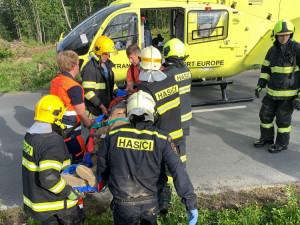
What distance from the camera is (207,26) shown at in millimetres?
6043

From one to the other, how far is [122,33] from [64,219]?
4.53 metres

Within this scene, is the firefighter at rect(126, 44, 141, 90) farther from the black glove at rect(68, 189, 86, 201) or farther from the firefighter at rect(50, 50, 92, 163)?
the black glove at rect(68, 189, 86, 201)

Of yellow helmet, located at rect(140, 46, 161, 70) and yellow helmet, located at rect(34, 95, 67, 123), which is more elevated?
yellow helmet, located at rect(140, 46, 161, 70)

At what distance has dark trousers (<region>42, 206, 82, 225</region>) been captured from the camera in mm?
2393

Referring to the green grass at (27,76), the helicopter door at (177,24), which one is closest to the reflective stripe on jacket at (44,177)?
the helicopter door at (177,24)

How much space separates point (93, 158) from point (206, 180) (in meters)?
1.87

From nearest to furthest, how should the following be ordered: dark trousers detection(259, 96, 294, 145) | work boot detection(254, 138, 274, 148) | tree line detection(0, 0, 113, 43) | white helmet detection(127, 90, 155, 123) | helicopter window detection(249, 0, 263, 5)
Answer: white helmet detection(127, 90, 155, 123) → dark trousers detection(259, 96, 294, 145) → work boot detection(254, 138, 274, 148) → helicopter window detection(249, 0, 263, 5) → tree line detection(0, 0, 113, 43)

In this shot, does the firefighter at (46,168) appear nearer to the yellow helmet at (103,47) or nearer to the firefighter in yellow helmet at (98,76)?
the firefighter in yellow helmet at (98,76)

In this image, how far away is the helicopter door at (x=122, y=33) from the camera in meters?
5.90

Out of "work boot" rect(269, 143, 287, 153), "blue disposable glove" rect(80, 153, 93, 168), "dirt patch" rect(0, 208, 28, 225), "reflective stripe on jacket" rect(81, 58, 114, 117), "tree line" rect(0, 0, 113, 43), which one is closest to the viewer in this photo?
"blue disposable glove" rect(80, 153, 93, 168)

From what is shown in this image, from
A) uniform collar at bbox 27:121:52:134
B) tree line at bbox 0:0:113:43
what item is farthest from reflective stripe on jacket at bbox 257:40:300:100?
tree line at bbox 0:0:113:43

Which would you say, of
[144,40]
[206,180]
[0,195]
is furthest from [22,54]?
[206,180]

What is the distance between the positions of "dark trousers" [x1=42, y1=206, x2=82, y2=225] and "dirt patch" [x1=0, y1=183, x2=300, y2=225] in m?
0.77

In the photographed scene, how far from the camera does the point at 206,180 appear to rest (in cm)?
388
